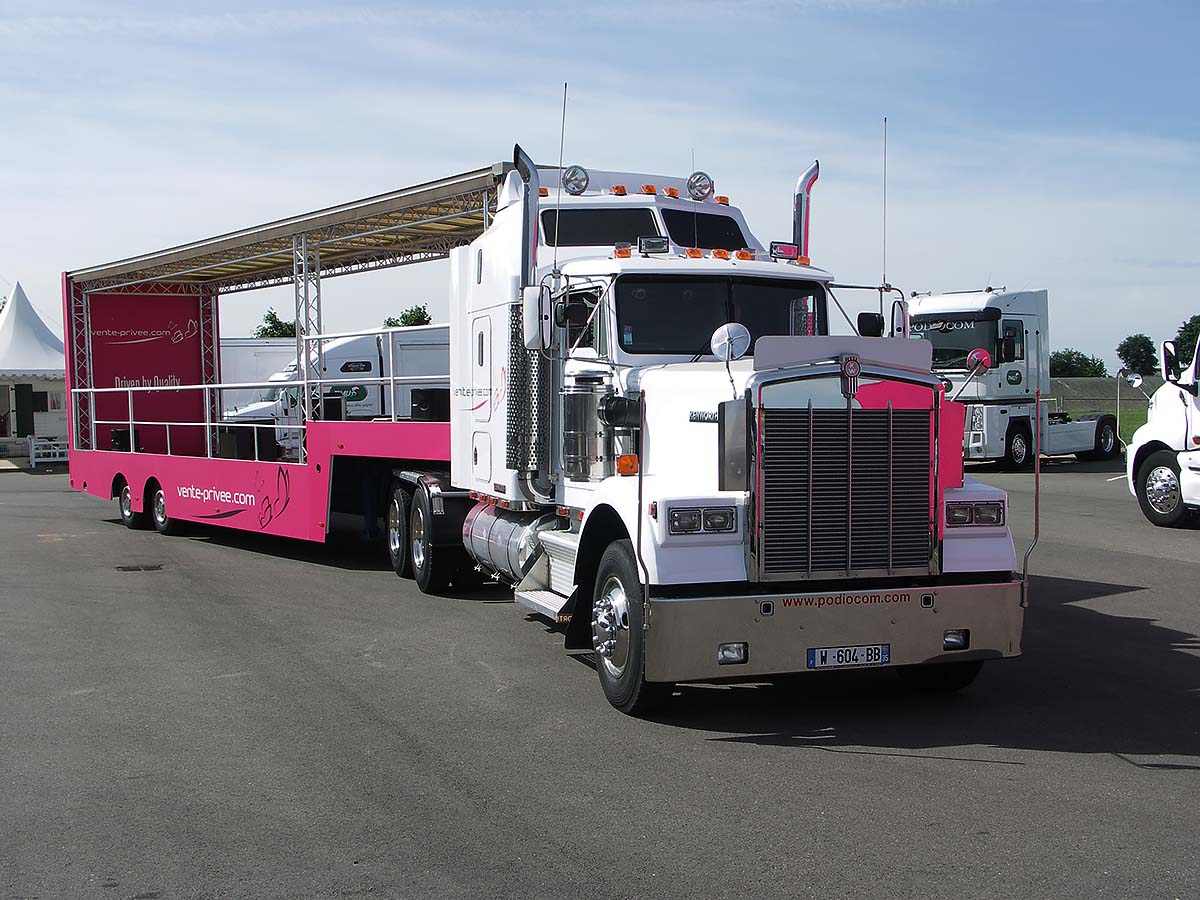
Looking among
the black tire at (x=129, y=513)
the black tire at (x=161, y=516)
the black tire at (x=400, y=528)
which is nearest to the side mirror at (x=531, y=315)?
the black tire at (x=400, y=528)

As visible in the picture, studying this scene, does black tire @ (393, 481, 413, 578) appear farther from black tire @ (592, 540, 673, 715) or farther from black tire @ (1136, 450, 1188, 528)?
black tire @ (1136, 450, 1188, 528)

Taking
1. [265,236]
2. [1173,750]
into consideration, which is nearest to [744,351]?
[1173,750]

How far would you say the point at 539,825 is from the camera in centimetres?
514

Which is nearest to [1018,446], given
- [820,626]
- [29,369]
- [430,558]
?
[430,558]

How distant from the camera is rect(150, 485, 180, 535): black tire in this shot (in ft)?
55.8

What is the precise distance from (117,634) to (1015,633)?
693 cm

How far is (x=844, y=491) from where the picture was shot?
6.67 m

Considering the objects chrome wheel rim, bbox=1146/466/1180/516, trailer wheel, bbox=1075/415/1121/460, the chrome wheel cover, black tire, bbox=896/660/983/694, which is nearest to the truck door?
the chrome wheel cover

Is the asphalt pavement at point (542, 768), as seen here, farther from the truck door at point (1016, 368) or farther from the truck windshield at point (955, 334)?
the truck door at point (1016, 368)

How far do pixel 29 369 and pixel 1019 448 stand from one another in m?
28.0

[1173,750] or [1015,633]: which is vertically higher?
[1015,633]

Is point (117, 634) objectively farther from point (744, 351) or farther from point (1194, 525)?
point (1194, 525)

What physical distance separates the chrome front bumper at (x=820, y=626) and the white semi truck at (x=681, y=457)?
12 millimetres

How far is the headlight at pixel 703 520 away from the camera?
6457mm
